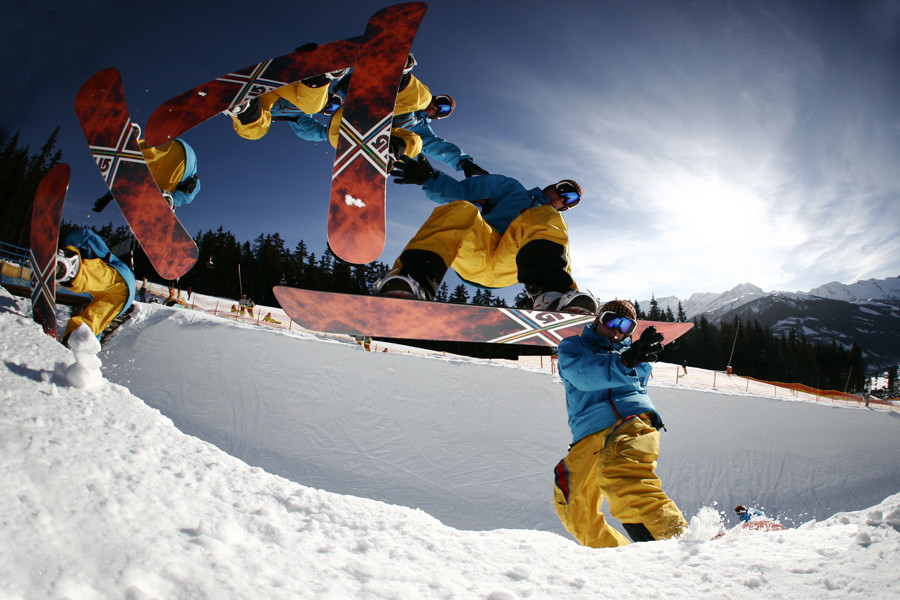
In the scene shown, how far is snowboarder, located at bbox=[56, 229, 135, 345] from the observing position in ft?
15.9

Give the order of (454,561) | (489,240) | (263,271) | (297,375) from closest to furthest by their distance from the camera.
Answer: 1. (454,561)
2. (489,240)
3. (297,375)
4. (263,271)

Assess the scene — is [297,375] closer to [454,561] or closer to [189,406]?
[189,406]

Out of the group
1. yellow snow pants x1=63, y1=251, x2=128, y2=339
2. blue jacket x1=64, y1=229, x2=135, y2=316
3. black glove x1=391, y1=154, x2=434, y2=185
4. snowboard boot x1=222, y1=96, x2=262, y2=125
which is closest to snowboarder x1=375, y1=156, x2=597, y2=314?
black glove x1=391, y1=154, x2=434, y2=185

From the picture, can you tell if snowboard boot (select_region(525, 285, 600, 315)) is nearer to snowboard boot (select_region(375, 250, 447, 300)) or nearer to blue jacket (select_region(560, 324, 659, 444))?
blue jacket (select_region(560, 324, 659, 444))

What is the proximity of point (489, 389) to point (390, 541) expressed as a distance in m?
6.98

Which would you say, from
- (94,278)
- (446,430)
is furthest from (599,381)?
(94,278)

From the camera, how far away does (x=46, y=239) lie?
193 inches

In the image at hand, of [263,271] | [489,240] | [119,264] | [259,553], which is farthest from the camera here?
[263,271]

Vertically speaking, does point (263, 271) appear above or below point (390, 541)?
above

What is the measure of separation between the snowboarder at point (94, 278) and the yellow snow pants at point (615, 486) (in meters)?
5.71

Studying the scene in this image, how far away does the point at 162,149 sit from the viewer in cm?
435

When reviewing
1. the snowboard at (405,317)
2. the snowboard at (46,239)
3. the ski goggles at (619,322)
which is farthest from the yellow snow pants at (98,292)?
the ski goggles at (619,322)

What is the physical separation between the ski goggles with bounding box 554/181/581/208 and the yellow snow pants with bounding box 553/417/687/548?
174cm

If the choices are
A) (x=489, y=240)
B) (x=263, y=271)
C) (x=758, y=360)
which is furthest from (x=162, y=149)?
(x=758, y=360)
